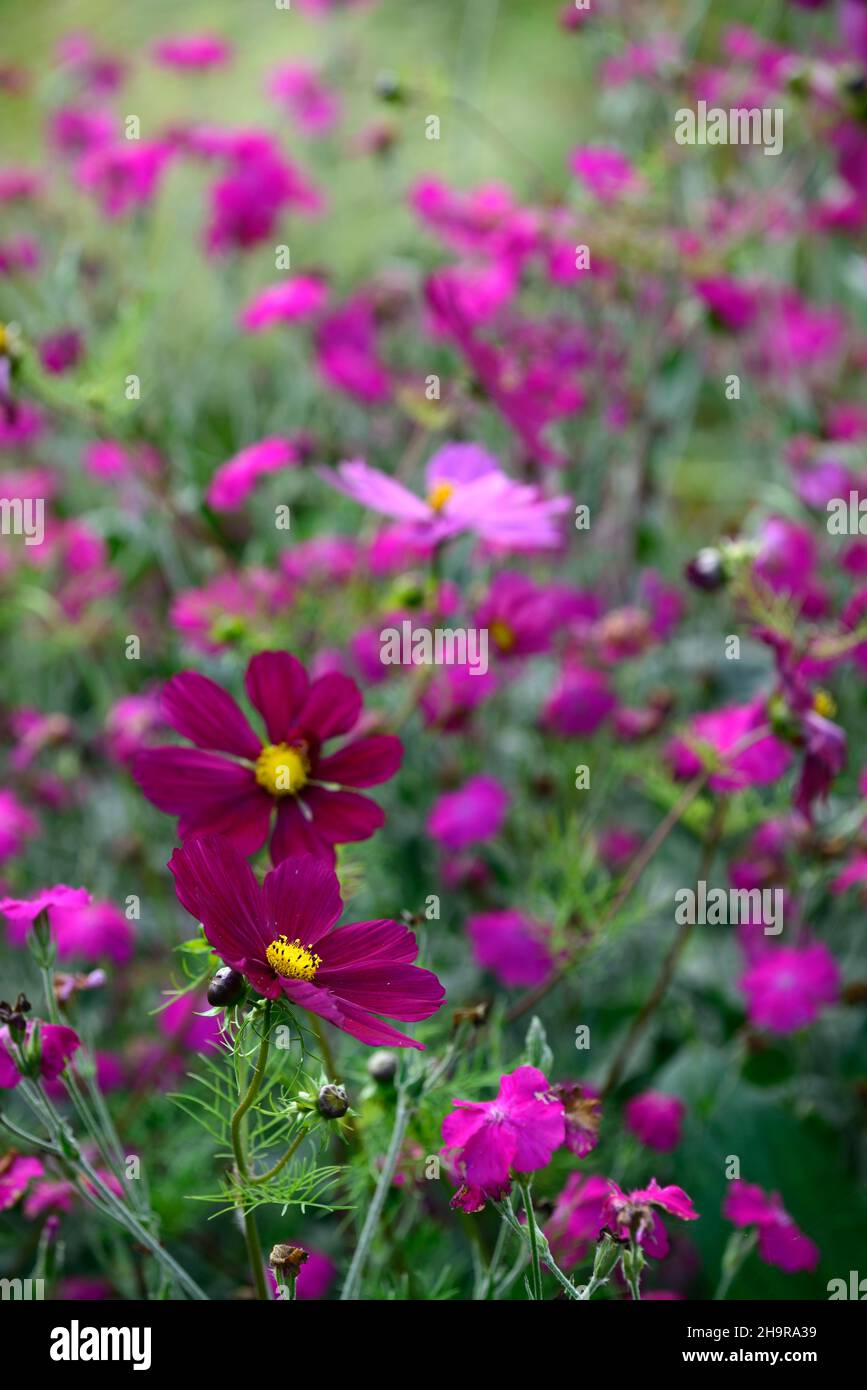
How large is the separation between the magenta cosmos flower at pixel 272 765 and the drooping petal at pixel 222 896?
6 cm

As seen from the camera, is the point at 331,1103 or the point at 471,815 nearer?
the point at 331,1103

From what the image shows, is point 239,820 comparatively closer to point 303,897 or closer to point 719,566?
point 303,897

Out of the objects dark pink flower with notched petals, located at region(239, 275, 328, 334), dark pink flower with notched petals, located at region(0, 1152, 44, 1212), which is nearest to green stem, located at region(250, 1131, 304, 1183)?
dark pink flower with notched petals, located at region(0, 1152, 44, 1212)

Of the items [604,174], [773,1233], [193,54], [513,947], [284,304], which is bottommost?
[773,1233]

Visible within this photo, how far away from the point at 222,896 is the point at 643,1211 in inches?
5.4

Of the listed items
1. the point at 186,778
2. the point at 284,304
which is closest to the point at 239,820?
the point at 186,778

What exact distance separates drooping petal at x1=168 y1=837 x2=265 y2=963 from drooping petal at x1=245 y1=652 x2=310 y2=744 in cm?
9

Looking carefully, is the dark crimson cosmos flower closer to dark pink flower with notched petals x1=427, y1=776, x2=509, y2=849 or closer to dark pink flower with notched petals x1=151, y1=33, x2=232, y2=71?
dark pink flower with notched petals x1=427, y1=776, x2=509, y2=849

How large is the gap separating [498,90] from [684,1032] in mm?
1755

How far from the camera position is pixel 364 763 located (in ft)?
1.50

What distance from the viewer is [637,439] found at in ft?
2.99

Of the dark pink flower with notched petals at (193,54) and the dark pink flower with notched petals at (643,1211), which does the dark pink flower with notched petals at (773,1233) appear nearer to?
the dark pink flower with notched petals at (643,1211)

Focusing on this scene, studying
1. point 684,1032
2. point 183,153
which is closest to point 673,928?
point 684,1032

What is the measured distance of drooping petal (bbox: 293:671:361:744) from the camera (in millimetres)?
459
